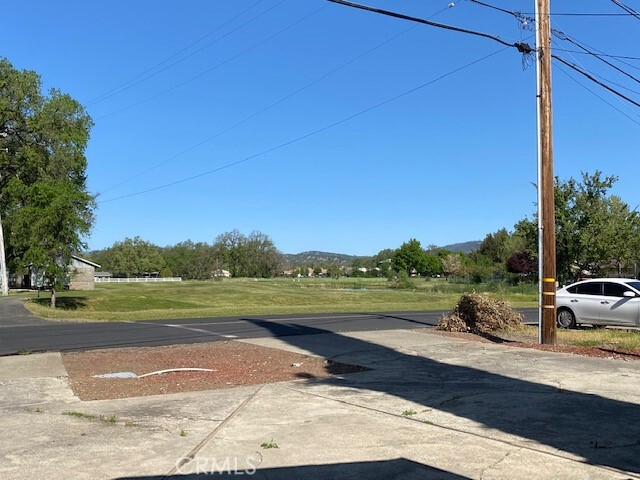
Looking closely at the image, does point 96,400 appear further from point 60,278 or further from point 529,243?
point 529,243

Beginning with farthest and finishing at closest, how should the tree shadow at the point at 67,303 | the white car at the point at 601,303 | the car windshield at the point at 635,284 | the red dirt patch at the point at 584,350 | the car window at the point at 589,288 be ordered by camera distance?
the tree shadow at the point at 67,303, the car window at the point at 589,288, the car windshield at the point at 635,284, the white car at the point at 601,303, the red dirt patch at the point at 584,350

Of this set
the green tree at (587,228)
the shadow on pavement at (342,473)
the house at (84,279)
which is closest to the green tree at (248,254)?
the house at (84,279)

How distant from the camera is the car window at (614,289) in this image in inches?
699

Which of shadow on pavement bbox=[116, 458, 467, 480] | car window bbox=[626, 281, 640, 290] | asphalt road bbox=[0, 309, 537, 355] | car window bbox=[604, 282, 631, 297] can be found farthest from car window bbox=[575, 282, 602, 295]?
shadow on pavement bbox=[116, 458, 467, 480]

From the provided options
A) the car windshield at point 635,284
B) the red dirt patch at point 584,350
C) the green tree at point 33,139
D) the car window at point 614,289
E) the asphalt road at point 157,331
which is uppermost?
the green tree at point 33,139

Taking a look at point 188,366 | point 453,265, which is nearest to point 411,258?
point 453,265

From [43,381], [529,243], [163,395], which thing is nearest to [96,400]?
[163,395]

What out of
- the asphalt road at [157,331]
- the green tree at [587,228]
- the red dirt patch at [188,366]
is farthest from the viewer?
the green tree at [587,228]

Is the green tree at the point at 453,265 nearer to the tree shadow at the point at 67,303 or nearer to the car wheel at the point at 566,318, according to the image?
the tree shadow at the point at 67,303

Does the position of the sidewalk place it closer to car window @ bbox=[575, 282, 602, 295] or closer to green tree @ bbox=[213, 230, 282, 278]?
car window @ bbox=[575, 282, 602, 295]

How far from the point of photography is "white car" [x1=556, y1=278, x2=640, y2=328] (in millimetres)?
17562

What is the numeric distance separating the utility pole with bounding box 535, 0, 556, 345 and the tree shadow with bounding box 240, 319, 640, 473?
2418 millimetres

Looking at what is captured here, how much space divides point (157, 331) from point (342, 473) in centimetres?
1552

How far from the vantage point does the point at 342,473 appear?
5.31m
